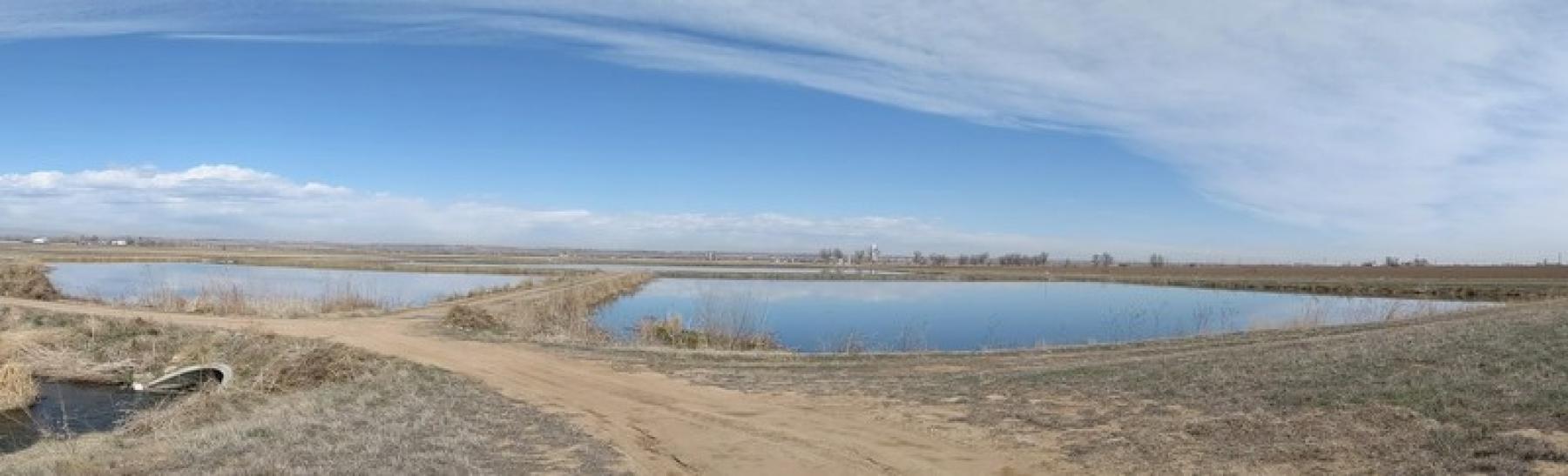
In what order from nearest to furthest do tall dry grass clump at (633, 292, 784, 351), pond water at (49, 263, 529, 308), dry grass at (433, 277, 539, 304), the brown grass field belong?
Result: the brown grass field
tall dry grass clump at (633, 292, 784, 351)
pond water at (49, 263, 529, 308)
dry grass at (433, 277, 539, 304)

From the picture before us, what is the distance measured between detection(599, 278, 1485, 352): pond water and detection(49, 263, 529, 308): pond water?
11174 mm

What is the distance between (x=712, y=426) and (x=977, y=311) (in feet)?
129

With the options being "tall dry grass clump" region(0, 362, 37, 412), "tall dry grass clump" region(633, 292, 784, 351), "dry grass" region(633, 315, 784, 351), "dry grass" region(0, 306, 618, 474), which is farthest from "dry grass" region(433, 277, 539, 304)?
"dry grass" region(0, 306, 618, 474)

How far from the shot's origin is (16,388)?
19.8m

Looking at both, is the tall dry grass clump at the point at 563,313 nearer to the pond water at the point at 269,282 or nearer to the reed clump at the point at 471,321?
the reed clump at the point at 471,321

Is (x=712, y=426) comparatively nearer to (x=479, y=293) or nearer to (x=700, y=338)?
(x=700, y=338)

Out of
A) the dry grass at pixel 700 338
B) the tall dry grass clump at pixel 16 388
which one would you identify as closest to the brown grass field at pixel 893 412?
the tall dry grass clump at pixel 16 388

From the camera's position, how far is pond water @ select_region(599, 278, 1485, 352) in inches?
1367

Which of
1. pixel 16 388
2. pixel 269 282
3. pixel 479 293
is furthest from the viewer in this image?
pixel 269 282

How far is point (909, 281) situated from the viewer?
8075 cm

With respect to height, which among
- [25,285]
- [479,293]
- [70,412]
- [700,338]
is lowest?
[70,412]

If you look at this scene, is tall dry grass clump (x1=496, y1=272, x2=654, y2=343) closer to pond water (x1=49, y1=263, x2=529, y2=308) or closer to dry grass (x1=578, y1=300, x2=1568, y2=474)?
pond water (x1=49, y1=263, x2=529, y2=308)

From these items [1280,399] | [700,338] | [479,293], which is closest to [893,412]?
[1280,399]

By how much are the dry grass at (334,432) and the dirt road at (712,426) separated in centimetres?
67
